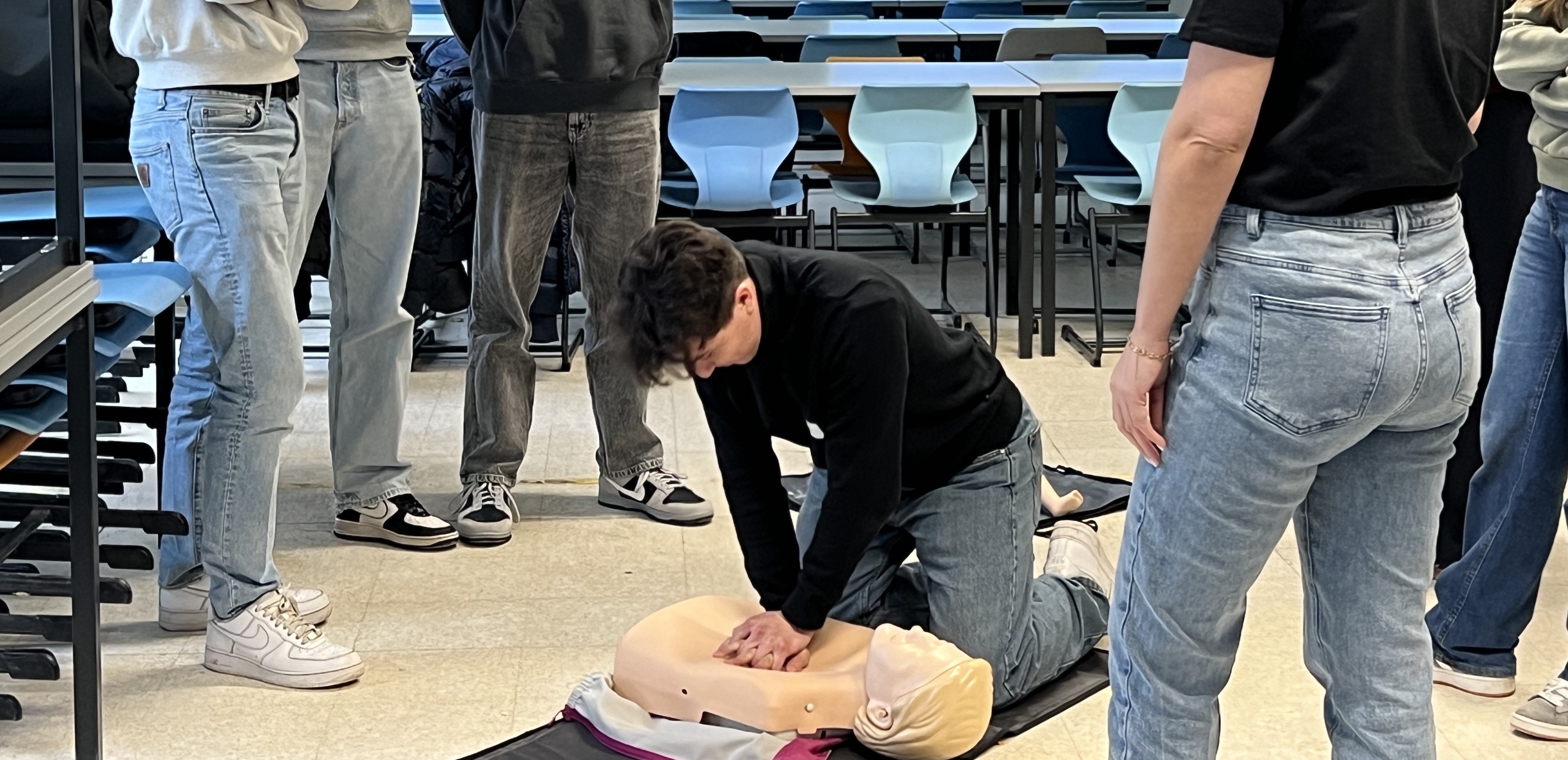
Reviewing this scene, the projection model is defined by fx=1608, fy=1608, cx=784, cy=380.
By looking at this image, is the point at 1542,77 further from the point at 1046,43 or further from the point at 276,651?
the point at 1046,43

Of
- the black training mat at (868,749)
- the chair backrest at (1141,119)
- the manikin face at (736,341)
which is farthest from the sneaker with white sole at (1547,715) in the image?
the chair backrest at (1141,119)

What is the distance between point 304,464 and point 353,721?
146 cm

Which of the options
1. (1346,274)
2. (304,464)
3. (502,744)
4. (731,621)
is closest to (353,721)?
(502,744)

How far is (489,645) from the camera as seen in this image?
290cm

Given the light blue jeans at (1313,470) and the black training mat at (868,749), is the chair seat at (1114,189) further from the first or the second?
the light blue jeans at (1313,470)

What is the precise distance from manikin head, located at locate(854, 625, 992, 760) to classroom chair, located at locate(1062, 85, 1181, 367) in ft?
8.55

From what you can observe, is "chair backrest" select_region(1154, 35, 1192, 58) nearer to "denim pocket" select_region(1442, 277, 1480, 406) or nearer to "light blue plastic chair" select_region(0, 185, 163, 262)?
"light blue plastic chair" select_region(0, 185, 163, 262)

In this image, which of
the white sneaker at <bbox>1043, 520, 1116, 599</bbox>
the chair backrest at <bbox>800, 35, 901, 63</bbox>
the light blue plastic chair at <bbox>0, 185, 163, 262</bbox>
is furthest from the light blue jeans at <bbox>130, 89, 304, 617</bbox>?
the chair backrest at <bbox>800, 35, 901, 63</bbox>

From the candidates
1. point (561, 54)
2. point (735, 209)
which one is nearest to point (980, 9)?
point (735, 209)

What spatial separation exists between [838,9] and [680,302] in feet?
21.7

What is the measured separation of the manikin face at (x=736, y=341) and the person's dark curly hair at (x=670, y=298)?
0.04 ft

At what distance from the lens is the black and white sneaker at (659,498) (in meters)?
3.55

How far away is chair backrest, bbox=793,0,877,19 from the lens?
8375mm

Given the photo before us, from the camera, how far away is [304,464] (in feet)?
12.9
